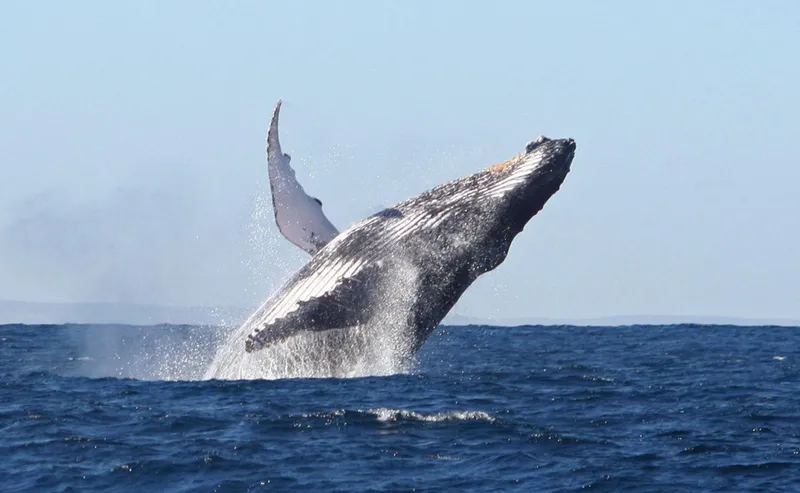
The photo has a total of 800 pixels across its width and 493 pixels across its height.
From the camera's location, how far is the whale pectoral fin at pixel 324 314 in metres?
12.5

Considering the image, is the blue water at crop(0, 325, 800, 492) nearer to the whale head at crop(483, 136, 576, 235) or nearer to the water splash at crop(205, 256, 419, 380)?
the water splash at crop(205, 256, 419, 380)

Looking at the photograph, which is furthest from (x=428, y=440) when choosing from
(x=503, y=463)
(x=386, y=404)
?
(x=386, y=404)

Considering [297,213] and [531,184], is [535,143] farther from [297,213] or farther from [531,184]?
[297,213]

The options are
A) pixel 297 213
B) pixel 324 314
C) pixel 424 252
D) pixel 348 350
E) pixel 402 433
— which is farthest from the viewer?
pixel 297 213

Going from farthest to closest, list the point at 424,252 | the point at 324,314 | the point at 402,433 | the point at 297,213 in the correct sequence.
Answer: the point at 297,213 → the point at 424,252 → the point at 402,433 → the point at 324,314

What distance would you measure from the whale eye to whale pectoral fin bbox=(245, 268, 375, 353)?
2236 mm

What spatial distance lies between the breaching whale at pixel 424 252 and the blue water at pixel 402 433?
3.88 ft

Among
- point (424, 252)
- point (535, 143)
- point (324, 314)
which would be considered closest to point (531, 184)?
point (535, 143)

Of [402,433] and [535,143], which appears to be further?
[535,143]

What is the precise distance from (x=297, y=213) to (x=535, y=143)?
117 inches

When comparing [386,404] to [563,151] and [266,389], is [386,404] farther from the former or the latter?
[563,151]

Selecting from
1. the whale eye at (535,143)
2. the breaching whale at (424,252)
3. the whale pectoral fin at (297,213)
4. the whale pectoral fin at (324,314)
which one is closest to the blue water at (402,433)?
the whale pectoral fin at (324,314)

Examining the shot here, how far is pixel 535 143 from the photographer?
1308cm

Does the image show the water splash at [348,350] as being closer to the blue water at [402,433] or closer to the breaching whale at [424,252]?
the breaching whale at [424,252]
